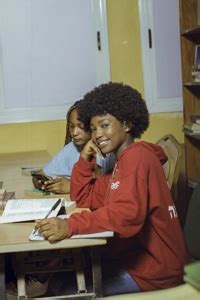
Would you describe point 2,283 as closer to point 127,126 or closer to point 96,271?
point 96,271

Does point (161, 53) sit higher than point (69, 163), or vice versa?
A: point (161, 53)

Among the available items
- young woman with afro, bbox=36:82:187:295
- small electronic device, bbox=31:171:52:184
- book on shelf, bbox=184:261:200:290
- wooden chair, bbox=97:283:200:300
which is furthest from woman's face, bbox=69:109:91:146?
book on shelf, bbox=184:261:200:290

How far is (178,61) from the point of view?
11.6 ft

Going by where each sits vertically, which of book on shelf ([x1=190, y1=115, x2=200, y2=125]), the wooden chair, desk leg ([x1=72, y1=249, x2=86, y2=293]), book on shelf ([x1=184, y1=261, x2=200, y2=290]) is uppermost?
book on shelf ([x1=184, y1=261, x2=200, y2=290])

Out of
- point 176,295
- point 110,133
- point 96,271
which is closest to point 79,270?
point 96,271

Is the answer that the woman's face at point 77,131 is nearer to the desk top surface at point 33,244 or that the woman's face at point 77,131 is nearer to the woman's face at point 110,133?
the woman's face at point 110,133

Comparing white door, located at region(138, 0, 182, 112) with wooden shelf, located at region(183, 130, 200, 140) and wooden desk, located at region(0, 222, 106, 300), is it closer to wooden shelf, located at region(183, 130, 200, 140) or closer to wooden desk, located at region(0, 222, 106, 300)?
wooden shelf, located at region(183, 130, 200, 140)

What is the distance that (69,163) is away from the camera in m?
2.54

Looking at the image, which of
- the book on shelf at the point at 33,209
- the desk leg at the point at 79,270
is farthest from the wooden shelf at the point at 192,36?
the desk leg at the point at 79,270

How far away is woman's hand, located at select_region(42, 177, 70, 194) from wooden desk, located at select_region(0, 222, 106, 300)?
1.80 feet

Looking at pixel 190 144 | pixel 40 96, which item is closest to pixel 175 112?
pixel 190 144

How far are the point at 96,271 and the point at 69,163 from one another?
103 cm

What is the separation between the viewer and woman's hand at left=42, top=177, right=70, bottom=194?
2207 millimetres

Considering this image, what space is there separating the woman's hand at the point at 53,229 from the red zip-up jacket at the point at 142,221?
2cm
